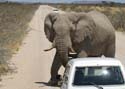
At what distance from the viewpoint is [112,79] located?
10922 mm

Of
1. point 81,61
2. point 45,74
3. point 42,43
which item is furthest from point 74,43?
point 42,43

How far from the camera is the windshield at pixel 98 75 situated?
35.5 ft

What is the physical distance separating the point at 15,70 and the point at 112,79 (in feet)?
37.5

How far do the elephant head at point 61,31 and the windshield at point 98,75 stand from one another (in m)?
5.66

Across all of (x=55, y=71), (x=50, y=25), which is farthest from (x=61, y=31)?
(x=55, y=71)

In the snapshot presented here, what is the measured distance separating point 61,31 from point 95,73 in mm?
5863

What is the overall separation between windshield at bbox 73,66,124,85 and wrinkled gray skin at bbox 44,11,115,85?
5674 mm

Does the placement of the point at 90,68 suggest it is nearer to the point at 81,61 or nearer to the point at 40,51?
the point at 81,61

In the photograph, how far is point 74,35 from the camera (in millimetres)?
17547

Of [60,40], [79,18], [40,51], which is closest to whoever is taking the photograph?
[60,40]

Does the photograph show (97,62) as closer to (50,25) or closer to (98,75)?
(98,75)

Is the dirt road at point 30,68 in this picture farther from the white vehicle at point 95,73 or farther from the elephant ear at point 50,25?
the white vehicle at point 95,73

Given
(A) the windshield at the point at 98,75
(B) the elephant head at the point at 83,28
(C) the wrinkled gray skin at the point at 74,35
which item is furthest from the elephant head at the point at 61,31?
(A) the windshield at the point at 98,75

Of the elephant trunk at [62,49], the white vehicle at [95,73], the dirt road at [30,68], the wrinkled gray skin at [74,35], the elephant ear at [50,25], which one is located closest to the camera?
the white vehicle at [95,73]
